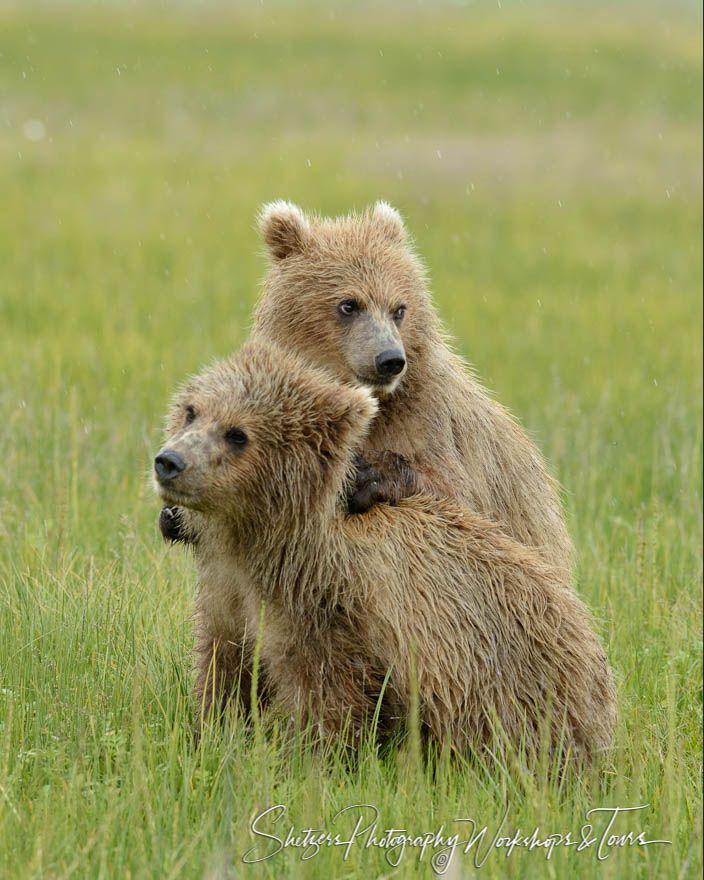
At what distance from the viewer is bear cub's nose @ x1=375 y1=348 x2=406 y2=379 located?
440 centimetres

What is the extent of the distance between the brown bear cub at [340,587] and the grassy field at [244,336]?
7.3 inches

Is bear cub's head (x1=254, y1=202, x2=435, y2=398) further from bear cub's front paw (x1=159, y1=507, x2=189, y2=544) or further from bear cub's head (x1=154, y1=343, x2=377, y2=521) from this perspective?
bear cub's front paw (x1=159, y1=507, x2=189, y2=544)

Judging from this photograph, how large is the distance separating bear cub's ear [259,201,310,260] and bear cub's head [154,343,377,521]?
3.90 ft

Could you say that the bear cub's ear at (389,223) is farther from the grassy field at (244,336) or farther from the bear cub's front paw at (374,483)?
the grassy field at (244,336)

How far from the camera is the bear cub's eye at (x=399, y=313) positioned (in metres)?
4.84

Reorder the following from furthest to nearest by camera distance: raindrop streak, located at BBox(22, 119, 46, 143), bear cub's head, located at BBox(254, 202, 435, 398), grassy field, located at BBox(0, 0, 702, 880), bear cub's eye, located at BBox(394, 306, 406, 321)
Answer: raindrop streak, located at BBox(22, 119, 46, 143) < bear cub's eye, located at BBox(394, 306, 406, 321) < bear cub's head, located at BBox(254, 202, 435, 398) < grassy field, located at BBox(0, 0, 702, 880)

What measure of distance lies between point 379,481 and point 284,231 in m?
1.34

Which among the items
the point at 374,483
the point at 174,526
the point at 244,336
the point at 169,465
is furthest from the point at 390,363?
the point at 244,336

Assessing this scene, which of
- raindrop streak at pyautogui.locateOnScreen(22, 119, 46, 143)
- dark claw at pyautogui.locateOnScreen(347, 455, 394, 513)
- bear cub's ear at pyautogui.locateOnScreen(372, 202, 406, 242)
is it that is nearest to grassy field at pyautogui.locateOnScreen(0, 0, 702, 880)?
raindrop streak at pyautogui.locateOnScreen(22, 119, 46, 143)

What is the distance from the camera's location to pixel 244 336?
11.4 metres

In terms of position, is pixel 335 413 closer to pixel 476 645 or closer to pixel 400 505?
pixel 400 505

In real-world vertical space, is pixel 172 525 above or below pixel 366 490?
below

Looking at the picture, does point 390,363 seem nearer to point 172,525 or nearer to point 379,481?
point 379,481

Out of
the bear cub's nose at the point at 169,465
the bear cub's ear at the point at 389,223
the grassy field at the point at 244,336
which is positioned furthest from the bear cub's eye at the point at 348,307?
the bear cub's nose at the point at 169,465
